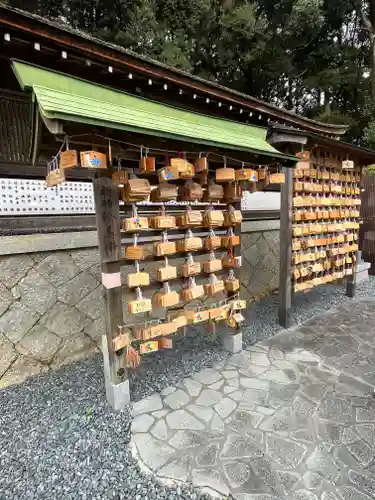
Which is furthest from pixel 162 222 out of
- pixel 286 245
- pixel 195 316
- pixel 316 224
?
pixel 316 224

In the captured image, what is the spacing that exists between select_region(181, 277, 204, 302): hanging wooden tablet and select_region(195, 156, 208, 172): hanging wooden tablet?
151 centimetres

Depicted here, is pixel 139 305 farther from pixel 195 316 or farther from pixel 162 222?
→ pixel 162 222

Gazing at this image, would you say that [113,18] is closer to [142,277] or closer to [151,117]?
[151,117]

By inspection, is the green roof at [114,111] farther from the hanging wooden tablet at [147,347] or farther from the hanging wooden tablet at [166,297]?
the hanging wooden tablet at [147,347]

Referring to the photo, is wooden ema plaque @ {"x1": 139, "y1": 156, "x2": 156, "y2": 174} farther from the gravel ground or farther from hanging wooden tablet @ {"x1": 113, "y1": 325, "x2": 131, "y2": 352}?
the gravel ground

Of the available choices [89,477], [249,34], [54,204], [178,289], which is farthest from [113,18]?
[89,477]

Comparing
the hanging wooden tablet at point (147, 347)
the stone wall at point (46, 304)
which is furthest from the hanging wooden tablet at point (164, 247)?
the stone wall at point (46, 304)

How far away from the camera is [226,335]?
16.0 feet

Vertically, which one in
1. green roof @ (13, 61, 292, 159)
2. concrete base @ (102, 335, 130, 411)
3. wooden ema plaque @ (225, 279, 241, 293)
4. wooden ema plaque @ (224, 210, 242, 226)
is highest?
green roof @ (13, 61, 292, 159)

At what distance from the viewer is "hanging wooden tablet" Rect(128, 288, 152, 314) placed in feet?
10.9

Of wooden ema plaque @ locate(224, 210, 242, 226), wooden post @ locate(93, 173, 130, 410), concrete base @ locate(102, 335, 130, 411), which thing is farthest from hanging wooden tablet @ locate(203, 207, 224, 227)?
concrete base @ locate(102, 335, 130, 411)

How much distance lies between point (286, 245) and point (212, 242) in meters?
2.11

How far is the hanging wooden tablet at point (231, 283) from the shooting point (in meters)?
4.47

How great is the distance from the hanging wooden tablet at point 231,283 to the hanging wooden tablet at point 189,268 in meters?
0.76
